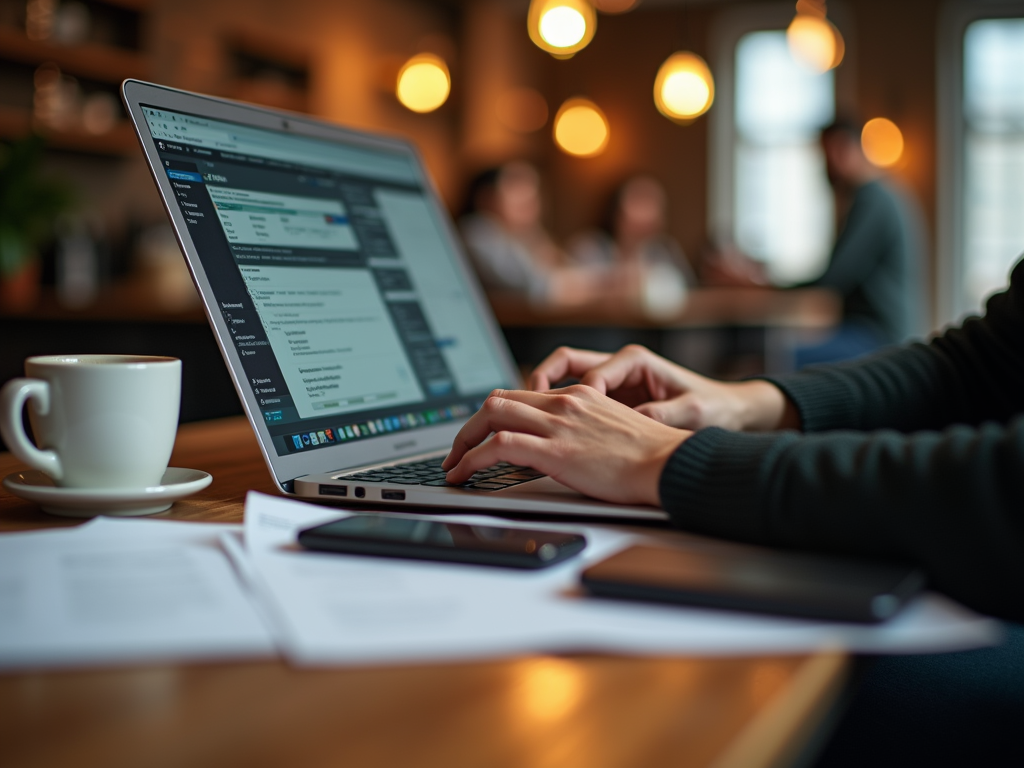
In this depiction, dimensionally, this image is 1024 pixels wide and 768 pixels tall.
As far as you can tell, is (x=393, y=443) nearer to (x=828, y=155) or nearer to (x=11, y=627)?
(x=11, y=627)

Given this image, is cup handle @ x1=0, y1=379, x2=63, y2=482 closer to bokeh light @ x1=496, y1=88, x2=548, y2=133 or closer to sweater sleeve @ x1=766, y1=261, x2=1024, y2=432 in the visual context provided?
sweater sleeve @ x1=766, y1=261, x2=1024, y2=432

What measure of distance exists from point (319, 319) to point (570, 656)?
1.58 ft

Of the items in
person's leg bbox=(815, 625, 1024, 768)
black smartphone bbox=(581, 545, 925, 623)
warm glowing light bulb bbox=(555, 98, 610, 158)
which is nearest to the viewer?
black smartphone bbox=(581, 545, 925, 623)

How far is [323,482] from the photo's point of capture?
73 centimetres

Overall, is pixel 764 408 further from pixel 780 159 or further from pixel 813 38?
pixel 780 159

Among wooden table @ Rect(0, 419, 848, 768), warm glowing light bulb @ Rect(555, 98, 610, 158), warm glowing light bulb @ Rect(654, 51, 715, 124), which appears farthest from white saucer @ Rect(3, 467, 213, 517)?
warm glowing light bulb @ Rect(555, 98, 610, 158)

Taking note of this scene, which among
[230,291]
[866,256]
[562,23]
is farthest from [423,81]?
[230,291]

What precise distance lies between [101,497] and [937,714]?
0.55 metres

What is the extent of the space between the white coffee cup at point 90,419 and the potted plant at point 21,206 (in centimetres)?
293

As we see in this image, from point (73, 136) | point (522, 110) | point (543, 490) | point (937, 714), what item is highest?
point (522, 110)

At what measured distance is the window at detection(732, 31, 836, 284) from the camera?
7.23 m

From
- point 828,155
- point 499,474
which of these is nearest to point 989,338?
point 499,474

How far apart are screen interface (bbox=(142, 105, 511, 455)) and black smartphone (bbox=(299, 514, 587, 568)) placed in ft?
0.68

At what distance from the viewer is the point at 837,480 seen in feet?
1.75
